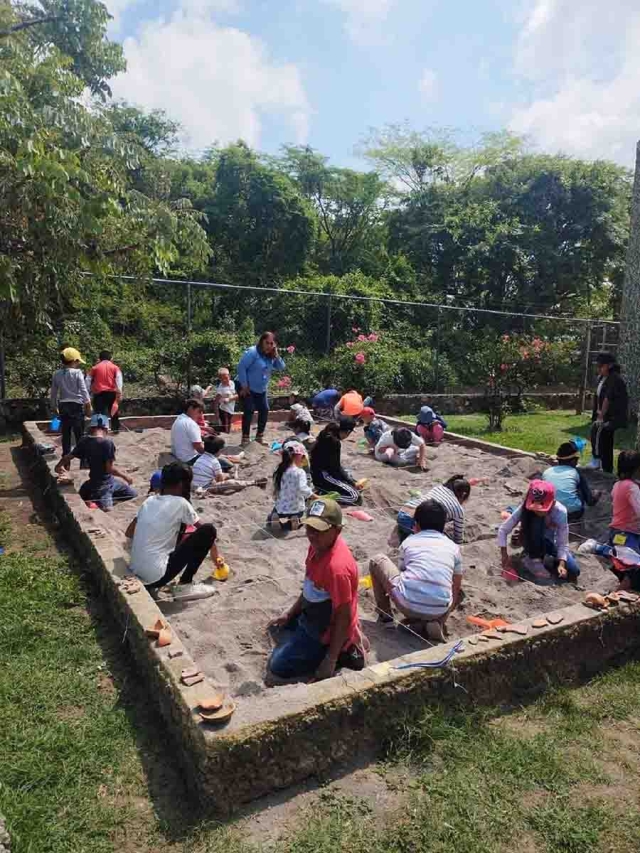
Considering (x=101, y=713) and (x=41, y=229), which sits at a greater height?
(x=41, y=229)

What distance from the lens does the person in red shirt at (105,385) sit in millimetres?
9531

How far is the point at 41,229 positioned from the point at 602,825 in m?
5.74

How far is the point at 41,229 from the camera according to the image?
571 centimetres

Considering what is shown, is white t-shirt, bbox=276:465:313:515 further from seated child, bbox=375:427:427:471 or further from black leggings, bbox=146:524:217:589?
seated child, bbox=375:427:427:471

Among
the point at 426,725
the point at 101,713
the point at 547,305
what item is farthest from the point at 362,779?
the point at 547,305

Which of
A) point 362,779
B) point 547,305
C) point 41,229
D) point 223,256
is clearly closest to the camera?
point 362,779

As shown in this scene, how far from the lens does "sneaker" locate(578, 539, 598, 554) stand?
18.3ft

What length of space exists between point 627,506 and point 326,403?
6.95 m

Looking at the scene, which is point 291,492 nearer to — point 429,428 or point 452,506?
point 452,506

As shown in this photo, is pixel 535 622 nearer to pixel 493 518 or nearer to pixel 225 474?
pixel 493 518

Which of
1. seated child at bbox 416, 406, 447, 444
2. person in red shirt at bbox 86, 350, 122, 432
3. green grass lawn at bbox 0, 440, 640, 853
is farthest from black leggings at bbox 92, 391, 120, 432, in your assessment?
green grass lawn at bbox 0, 440, 640, 853

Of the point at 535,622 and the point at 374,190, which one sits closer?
the point at 535,622

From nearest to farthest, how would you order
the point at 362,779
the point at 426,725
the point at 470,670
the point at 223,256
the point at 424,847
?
the point at 424,847
the point at 362,779
the point at 426,725
the point at 470,670
the point at 223,256

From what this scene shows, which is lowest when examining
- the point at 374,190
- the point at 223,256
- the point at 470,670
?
the point at 470,670
